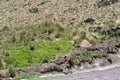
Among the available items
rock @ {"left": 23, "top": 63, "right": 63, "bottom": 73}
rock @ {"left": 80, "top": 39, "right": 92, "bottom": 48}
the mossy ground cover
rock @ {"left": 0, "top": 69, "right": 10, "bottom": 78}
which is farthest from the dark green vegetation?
rock @ {"left": 0, "top": 69, "right": 10, "bottom": 78}

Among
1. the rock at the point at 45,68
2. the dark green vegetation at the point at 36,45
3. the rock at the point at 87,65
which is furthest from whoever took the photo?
the dark green vegetation at the point at 36,45

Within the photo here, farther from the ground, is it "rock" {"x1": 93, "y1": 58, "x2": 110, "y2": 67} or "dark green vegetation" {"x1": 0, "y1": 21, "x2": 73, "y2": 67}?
"dark green vegetation" {"x1": 0, "y1": 21, "x2": 73, "y2": 67}

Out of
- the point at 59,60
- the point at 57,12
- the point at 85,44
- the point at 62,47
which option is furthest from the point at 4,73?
the point at 57,12

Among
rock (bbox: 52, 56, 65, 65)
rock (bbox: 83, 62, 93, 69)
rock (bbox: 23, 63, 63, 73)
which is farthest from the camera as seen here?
rock (bbox: 83, 62, 93, 69)

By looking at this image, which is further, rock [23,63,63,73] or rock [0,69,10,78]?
rock [23,63,63,73]

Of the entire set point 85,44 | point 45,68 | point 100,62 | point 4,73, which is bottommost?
point 100,62

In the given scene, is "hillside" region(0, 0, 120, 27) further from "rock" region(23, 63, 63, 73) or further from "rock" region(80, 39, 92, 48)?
"rock" region(23, 63, 63, 73)

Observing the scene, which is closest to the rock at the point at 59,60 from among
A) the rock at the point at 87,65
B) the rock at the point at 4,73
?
the rock at the point at 87,65

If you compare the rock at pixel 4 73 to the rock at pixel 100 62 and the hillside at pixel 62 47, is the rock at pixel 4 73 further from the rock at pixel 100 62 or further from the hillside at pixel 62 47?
the rock at pixel 100 62

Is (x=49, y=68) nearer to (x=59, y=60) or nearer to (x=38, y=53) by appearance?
(x=59, y=60)

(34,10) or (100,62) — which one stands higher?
(100,62)

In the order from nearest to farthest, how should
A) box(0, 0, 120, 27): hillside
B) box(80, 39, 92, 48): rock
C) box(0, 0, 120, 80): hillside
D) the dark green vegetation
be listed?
1. box(0, 0, 120, 80): hillside
2. the dark green vegetation
3. box(80, 39, 92, 48): rock
4. box(0, 0, 120, 27): hillside

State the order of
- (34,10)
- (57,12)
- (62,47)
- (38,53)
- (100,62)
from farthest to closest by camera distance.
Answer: (34,10) < (57,12) < (62,47) < (38,53) < (100,62)

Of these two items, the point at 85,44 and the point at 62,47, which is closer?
the point at 62,47
